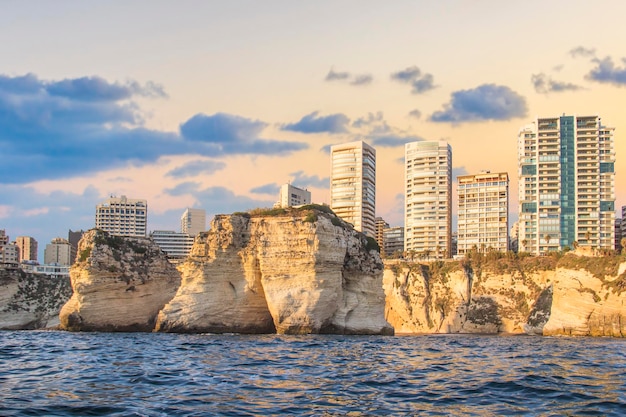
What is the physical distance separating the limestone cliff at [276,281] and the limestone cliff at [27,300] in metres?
32.7

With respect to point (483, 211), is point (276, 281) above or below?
below

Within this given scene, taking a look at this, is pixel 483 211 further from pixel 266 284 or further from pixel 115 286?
pixel 115 286

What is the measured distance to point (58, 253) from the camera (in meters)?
168

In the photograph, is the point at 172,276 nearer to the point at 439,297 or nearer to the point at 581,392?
the point at 439,297

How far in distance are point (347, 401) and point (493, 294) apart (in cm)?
7813

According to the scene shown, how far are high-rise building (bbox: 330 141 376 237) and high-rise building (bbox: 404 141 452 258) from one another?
12188 mm

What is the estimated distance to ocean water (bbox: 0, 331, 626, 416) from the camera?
15.9m

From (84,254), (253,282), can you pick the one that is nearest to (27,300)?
(84,254)

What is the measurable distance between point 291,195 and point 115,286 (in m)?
104

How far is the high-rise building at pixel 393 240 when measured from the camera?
165m

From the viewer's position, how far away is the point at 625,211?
144000mm

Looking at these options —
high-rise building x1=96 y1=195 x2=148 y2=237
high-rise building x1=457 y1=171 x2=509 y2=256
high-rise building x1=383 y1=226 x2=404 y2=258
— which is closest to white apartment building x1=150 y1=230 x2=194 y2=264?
high-rise building x1=96 y1=195 x2=148 y2=237

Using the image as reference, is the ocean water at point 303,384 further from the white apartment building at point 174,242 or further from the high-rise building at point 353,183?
the white apartment building at point 174,242

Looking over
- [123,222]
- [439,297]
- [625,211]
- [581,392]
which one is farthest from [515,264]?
[123,222]
